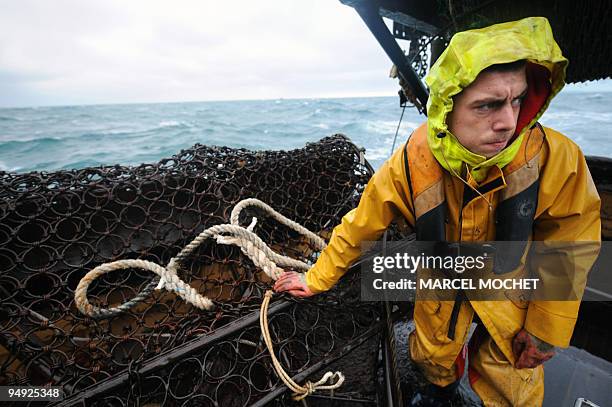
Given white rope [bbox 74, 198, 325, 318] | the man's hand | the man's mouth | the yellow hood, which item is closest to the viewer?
the yellow hood

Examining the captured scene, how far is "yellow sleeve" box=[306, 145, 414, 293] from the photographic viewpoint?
1.56 m

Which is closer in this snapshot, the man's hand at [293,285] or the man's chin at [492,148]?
the man's chin at [492,148]

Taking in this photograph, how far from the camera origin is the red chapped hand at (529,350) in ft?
5.24

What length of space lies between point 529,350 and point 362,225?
122 centimetres

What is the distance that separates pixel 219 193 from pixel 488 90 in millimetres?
2176

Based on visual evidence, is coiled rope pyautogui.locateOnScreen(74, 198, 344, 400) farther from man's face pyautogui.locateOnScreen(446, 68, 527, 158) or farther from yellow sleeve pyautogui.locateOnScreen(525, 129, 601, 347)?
man's face pyautogui.locateOnScreen(446, 68, 527, 158)

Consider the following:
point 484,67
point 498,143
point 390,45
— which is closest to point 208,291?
point 498,143

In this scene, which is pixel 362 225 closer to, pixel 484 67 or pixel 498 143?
pixel 498 143

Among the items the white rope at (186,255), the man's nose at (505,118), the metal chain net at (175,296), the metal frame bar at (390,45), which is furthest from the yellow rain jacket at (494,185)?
the metal frame bar at (390,45)

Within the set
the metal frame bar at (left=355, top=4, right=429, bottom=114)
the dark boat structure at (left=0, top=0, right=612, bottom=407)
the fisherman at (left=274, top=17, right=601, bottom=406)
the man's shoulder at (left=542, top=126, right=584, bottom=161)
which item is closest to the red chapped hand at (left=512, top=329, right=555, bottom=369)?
the fisherman at (left=274, top=17, right=601, bottom=406)

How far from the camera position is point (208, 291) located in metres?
2.50

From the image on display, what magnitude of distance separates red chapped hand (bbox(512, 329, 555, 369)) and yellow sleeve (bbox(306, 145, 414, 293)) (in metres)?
0.96

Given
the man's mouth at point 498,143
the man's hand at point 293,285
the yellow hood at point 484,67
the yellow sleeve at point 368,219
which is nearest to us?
the yellow hood at point 484,67

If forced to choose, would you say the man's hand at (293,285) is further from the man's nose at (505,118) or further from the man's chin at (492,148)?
the man's nose at (505,118)
